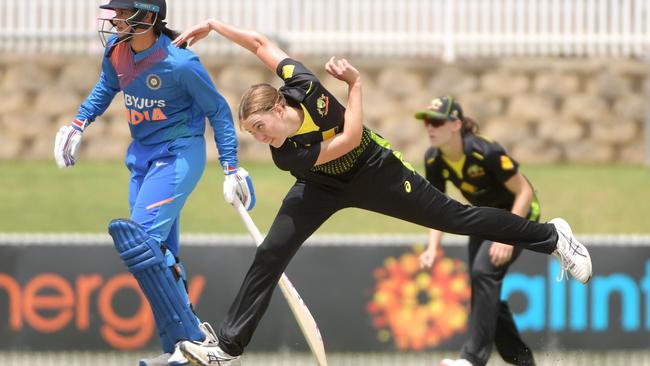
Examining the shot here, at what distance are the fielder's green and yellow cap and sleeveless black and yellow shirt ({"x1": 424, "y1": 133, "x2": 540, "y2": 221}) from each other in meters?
0.20

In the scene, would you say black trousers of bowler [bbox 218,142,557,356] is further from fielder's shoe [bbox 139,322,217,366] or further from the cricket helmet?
the cricket helmet

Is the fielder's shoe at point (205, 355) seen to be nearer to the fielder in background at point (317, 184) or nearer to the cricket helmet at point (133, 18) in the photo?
the fielder in background at point (317, 184)

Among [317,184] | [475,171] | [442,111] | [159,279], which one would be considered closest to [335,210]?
[317,184]

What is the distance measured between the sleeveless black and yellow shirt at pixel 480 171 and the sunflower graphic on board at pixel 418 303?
1565mm

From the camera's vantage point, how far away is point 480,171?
22.1 ft

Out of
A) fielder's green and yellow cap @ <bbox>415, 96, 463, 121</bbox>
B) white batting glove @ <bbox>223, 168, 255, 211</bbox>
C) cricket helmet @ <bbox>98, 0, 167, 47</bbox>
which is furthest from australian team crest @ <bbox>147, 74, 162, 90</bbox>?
fielder's green and yellow cap @ <bbox>415, 96, 463, 121</bbox>

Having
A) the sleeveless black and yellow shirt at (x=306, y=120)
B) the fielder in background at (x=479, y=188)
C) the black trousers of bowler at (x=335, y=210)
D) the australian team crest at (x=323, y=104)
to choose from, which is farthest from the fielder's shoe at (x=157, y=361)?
the fielder in background at (x=479, y=188)

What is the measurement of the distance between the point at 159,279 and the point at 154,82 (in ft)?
2.98

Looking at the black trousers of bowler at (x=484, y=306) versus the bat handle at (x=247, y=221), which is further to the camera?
the black trousers of bowler at (x=484, y=306)

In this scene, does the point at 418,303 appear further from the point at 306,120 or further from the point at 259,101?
the point at 259,101

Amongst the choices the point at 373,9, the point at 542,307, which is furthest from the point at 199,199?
the point at 542,307

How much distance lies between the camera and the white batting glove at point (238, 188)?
5.74 metres

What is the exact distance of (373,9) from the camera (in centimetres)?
1234

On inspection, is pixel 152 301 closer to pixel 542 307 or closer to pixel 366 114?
pixel 542 307
